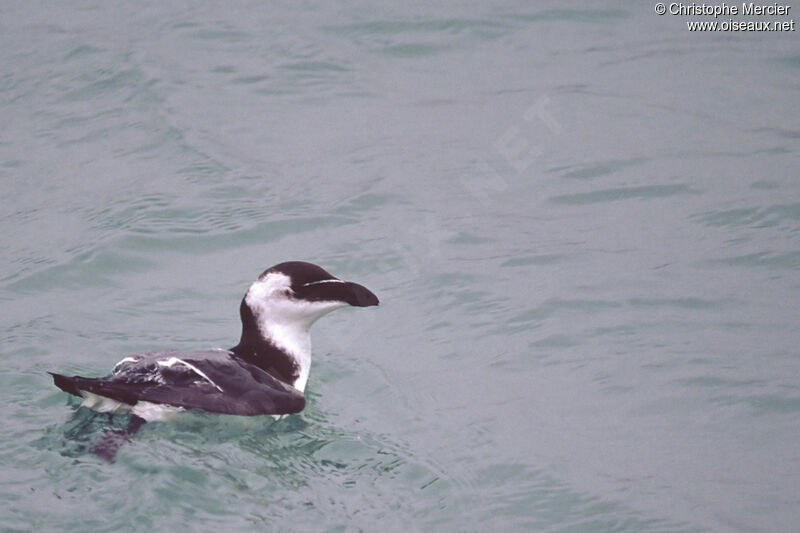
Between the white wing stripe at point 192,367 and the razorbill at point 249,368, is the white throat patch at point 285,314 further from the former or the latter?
the white wing stripe at point 192,367

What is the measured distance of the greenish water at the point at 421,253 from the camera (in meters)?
6.73

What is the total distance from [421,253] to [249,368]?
2647mm

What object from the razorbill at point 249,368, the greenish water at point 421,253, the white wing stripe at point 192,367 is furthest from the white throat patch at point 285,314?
the white wing stripe at point 192,367

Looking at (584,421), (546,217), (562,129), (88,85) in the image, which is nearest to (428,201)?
(546,217)

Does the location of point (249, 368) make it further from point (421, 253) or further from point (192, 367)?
point (421, 253)

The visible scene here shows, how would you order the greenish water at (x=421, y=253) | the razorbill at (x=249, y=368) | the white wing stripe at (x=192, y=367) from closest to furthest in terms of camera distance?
the greenish water at (x=421, y=253), the razorbill at (x=249, y=368), the white wing stripe at (x=192, y=367)

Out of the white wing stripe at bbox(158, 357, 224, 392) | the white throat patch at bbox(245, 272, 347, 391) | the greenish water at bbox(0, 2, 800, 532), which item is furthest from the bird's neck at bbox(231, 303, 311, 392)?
the white wing stripe at bbox(158, 357, 224, 392)

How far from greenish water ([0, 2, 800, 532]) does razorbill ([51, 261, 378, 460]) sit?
16cm

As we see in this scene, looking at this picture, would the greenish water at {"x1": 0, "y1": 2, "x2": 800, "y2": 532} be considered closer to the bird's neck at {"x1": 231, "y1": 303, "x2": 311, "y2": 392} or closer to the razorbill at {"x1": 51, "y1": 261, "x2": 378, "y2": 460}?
the razorbill at {"x1": 51, "y1": 261, "x2": 378, "y2": 460}

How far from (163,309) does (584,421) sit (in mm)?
3245

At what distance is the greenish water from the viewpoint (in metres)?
6.73

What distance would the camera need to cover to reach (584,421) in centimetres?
753

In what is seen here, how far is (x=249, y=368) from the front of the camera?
7.48 m

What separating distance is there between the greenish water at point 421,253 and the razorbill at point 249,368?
0.16 m
